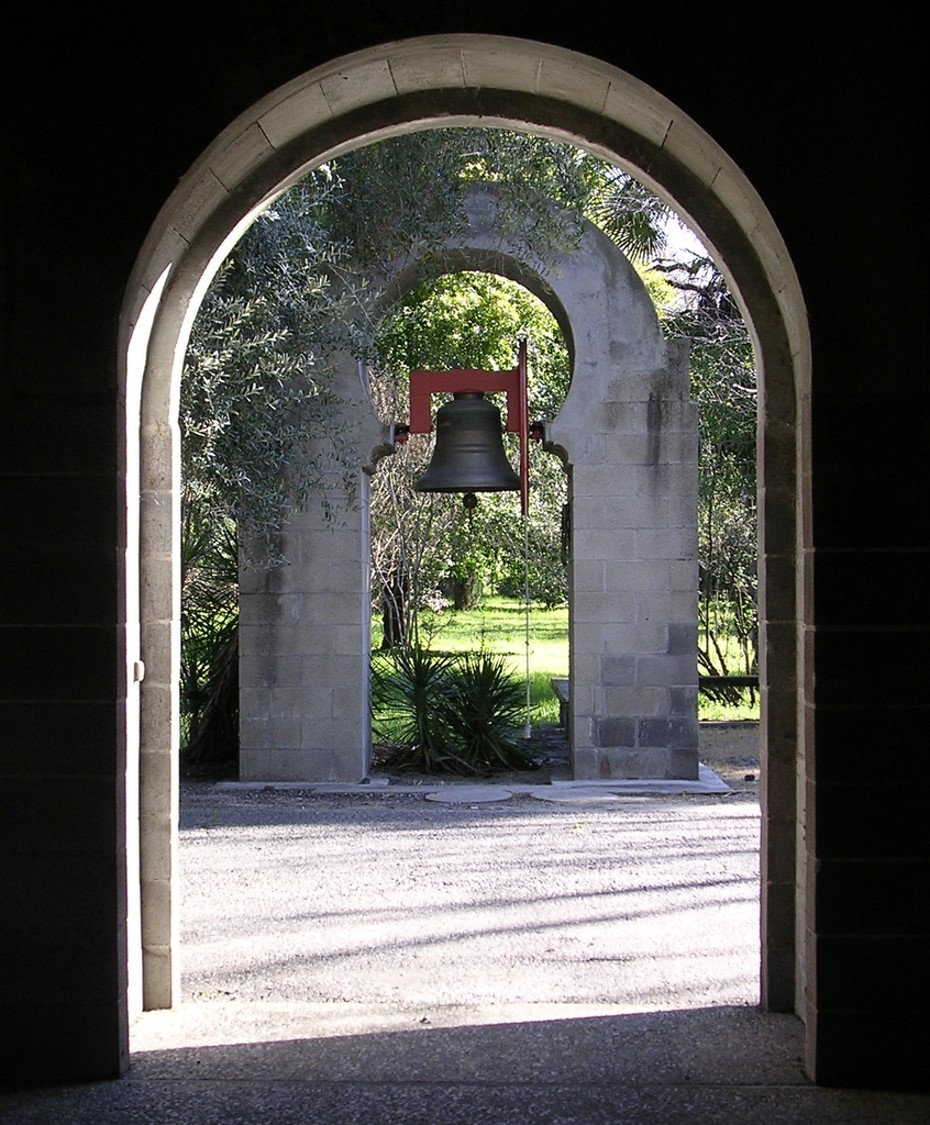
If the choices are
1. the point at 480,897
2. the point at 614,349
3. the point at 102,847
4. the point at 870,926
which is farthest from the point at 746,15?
the point at 614,349

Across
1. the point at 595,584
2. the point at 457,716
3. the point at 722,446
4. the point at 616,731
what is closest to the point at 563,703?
the point at 457,716

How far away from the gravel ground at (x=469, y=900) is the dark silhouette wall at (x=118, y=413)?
125 centimetres

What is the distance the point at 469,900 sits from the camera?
7.01 meters

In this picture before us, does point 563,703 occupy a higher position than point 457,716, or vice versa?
point 457,716

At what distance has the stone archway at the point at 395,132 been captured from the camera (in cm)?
450

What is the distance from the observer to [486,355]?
1942cm

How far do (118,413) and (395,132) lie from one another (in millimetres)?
1576

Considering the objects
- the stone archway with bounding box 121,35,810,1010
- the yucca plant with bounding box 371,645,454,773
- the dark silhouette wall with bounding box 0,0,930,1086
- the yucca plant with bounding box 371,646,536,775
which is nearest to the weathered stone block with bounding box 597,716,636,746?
the yucca plant with bounding box 371,646,536,775

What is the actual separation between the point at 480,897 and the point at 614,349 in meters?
5.50

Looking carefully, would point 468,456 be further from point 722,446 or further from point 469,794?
point 722,446

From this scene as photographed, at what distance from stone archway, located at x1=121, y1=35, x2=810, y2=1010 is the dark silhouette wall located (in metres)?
0.46

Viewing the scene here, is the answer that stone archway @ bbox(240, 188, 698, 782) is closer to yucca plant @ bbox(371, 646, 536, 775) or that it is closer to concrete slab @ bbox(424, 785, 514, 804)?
concrete slab @ bbox(424, 785, 514, 804)

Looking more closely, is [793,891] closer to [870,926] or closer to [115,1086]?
[870,926]

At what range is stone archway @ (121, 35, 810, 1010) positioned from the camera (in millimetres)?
4496
